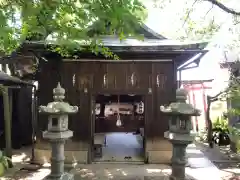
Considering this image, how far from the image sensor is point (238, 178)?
26.2 ft

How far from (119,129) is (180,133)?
9938 millimetres

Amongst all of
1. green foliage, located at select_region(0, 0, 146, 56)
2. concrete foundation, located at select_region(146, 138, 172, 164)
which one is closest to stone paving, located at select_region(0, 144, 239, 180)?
concrete foundation, located at select_region(146, 138, 172, 164)

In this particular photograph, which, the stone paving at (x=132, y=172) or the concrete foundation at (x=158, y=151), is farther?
the concrete foundation at (x=158, y=151)

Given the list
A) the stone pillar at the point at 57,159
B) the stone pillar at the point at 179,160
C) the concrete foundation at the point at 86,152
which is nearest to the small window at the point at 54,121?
the stone pillar at the point at 57,159

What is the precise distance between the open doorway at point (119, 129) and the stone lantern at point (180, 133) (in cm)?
319

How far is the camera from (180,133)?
6906mm

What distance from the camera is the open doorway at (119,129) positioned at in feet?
35.0

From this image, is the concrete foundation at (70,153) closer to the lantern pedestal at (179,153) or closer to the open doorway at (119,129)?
the open doorway at (119,129)

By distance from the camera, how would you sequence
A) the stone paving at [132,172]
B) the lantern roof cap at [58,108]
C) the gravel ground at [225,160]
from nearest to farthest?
the lantern roof cap at [58,108] → the stone paving at [132,172] → the gravel ground at [225,160]

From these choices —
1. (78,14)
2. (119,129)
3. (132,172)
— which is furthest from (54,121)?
(119,129)

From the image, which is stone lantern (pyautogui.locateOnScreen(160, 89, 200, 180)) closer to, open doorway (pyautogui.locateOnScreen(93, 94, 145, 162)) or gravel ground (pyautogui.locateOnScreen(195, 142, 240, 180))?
gravel ground (pyautogui.locateOnScreen(195, 142, 240, 180))

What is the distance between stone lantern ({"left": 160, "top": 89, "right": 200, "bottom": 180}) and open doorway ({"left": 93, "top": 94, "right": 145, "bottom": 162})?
3.19 meters

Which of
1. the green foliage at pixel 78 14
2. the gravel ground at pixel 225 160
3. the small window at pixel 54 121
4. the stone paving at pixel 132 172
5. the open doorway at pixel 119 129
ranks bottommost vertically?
the gravel ground at pixel 225 160

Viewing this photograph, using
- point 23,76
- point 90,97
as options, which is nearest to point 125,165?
point 90,97
